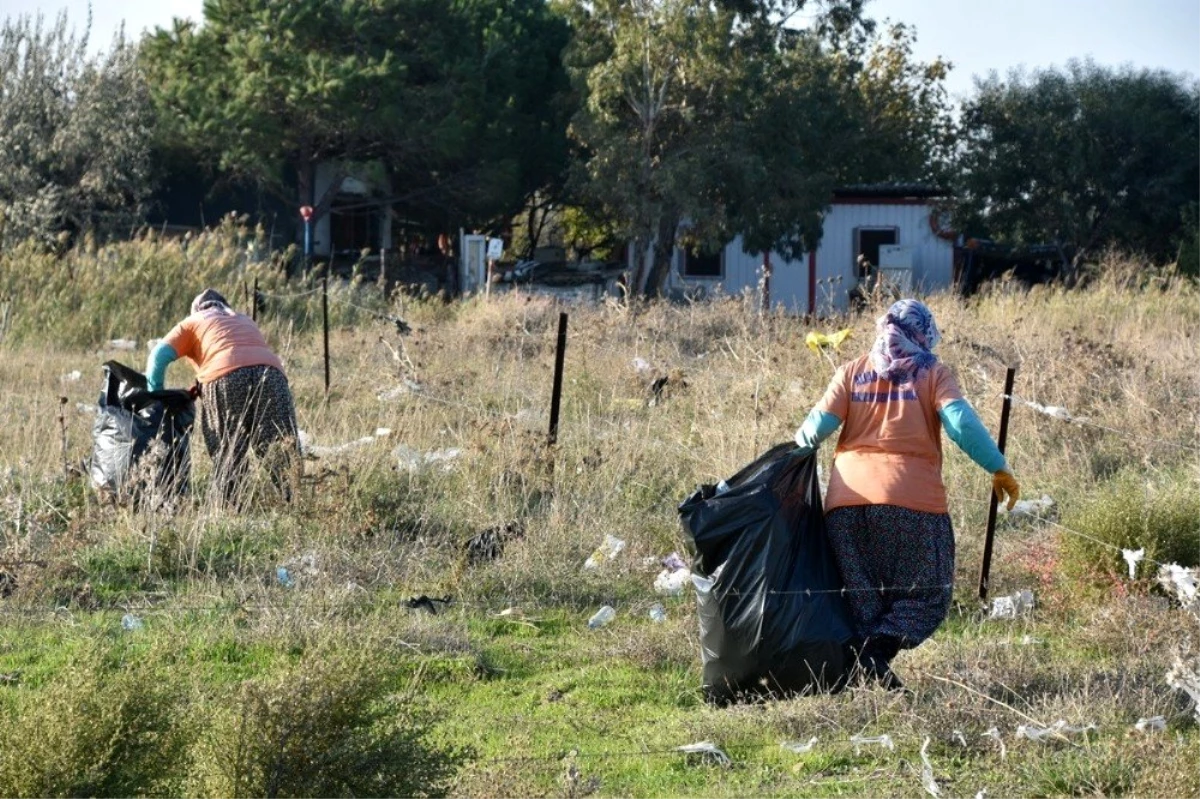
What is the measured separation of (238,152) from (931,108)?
67.6ft

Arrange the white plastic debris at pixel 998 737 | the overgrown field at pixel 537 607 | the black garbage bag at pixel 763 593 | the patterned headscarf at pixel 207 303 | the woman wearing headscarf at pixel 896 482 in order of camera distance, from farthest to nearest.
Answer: the patterned headscarf at pixel 207 303 < the woman wearing headscarf at pixel 896 482 < the black garbage bag at pixel 763 593 < the white plastic debris at pixel 998 737 < the overgrown field at pixel 537 607

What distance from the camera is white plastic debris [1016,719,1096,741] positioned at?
4645 mm

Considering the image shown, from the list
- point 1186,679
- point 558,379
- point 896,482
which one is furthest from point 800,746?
point 558,379

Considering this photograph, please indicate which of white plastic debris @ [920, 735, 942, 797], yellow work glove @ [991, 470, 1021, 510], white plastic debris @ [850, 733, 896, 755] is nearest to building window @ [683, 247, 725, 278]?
yellow work glove @ [991, 470, 1021, 510]

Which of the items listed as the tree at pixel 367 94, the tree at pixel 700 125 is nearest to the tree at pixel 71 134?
the tree at pixel 367 94

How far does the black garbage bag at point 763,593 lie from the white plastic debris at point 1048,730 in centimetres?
82

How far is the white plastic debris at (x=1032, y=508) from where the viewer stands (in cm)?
Answer: 829

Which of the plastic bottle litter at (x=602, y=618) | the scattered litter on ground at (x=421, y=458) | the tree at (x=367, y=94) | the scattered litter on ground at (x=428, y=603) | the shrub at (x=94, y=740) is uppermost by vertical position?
the tree at (x=367, y=94)

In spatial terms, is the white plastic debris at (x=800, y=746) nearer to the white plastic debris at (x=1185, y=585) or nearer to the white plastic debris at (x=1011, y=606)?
the white plastic debris at (x=1185, y=585)

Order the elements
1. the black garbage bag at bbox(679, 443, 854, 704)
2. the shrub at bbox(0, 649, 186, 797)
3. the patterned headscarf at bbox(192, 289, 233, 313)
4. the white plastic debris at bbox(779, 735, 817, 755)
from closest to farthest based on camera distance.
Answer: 1. the shrub at bbox(0, 649, 186, 797)
2. the white plastic debris at bbox(779, 735, 817, 755)
3. the black garbage bag at bbox(679, 443, 854, 704)
4. the patterned headscarf at bbox(192, 289, 233, 313)

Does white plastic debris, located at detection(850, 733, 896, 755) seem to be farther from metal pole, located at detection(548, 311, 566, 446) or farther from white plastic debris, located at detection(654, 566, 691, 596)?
metal pole, located at detection(548, 311, 566, 446)

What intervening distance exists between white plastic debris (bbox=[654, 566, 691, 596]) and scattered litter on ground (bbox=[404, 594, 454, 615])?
0.97 m

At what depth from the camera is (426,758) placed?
3.69m

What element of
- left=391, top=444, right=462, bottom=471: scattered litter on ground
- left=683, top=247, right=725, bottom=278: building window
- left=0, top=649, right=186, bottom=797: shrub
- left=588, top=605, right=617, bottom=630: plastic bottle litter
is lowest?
left=588, top=605, right=617, bottom=630: plastic bottle litter
